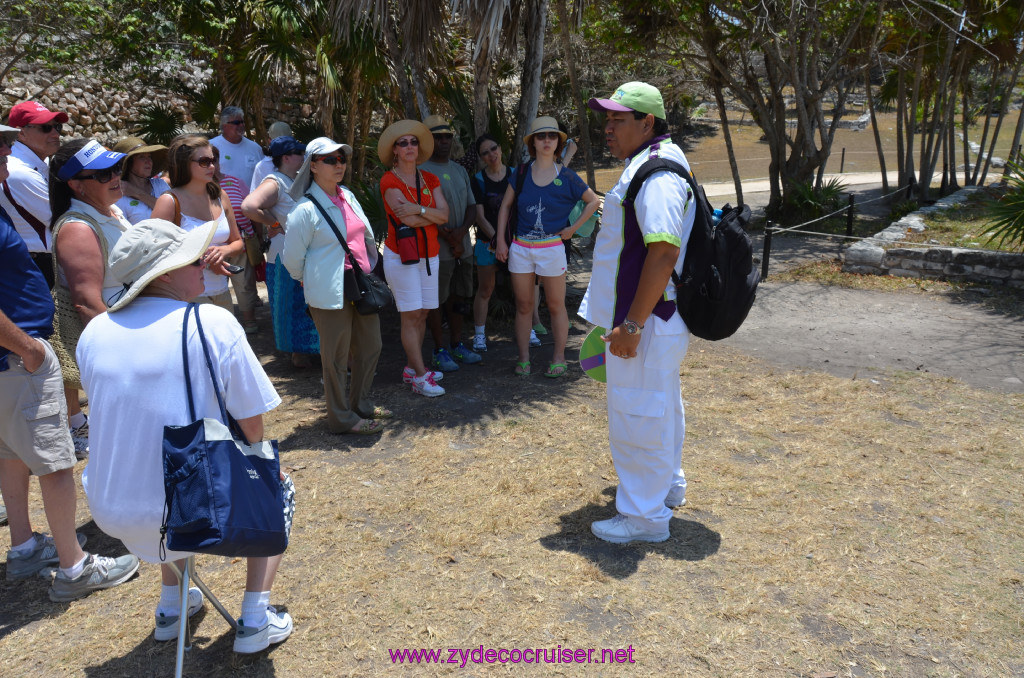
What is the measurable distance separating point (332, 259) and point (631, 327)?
209 cm

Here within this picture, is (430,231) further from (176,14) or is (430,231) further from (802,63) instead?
(802,63)

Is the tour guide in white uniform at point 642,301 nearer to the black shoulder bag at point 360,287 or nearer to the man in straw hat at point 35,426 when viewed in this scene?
the black shoulder bag at point 360,287

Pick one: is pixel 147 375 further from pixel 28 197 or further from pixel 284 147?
pixel 284 147

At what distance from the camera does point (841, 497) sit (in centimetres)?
401

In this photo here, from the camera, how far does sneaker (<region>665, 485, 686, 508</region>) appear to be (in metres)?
3.92

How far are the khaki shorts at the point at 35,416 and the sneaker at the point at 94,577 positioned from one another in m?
0.50

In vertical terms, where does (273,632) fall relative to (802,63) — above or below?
below

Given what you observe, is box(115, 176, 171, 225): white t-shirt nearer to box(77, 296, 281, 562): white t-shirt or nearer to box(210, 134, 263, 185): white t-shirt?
box(210, 134, 263, 185): white t-shirt

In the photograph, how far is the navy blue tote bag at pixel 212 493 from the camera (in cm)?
224

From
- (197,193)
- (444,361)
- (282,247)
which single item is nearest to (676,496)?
(444,361)

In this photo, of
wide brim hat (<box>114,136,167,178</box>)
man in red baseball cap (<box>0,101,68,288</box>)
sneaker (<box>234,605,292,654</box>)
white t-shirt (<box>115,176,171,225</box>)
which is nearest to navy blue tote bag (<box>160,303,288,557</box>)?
sneaker (<box>234,605,292,654</box>)

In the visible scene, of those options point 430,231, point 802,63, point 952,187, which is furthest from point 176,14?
point 952,187

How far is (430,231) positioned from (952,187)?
654 inches

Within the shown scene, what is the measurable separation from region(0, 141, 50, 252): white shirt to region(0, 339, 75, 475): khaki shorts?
1.56m
